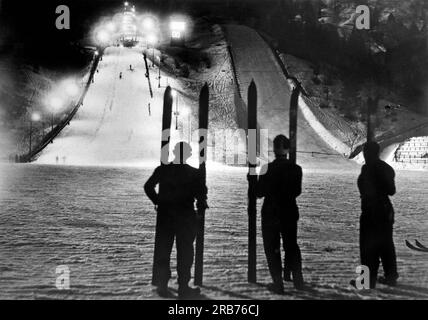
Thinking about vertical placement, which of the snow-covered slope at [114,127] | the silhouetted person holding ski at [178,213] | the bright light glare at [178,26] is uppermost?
the bright light glare at [178,26]

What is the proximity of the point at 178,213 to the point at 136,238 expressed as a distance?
264 centimetres

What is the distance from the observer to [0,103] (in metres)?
25.8

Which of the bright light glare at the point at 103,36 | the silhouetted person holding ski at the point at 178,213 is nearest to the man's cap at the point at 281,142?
the silhouetted person holding ski at the point at 178,213

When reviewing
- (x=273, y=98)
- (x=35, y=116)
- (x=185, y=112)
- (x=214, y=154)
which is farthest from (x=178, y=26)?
(x=214, y=154)

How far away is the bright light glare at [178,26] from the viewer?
42353 mm

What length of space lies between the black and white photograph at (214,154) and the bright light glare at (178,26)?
0.19 metres

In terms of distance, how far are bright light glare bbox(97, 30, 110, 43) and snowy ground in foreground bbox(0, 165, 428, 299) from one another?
34.4 m

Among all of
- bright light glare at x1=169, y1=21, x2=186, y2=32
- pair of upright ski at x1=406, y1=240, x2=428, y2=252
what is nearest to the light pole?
pair of upright ski at x1=406, y1=240, x2=428, y2=252

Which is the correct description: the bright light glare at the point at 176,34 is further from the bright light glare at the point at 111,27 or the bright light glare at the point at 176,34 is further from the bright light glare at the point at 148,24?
the bright light glare at the point at 111,27

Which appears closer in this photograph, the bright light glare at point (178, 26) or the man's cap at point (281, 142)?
the man's cap at point (281, 142)

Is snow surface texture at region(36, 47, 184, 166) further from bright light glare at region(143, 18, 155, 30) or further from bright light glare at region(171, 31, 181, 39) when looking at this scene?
bright light glare at region(143, 18, 155, 30)

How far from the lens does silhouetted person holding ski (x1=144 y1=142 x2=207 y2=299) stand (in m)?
4.17
